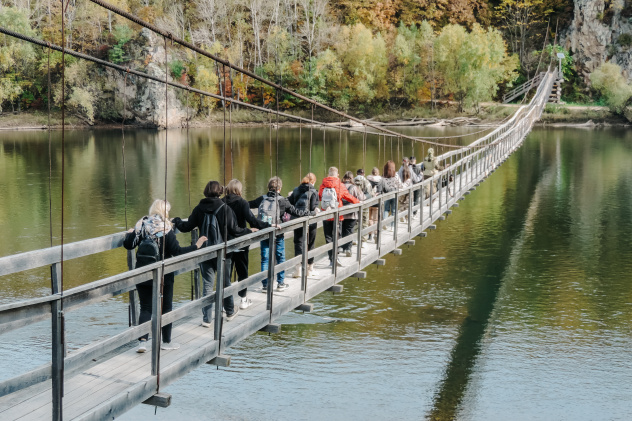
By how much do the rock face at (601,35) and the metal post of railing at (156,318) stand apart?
2717 inches

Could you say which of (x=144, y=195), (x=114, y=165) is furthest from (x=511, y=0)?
(x=144, y=195)

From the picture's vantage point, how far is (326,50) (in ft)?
231

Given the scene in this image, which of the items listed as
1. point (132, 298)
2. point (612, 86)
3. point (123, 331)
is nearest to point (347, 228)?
point (132, 298)

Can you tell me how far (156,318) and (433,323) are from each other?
38.6 ft

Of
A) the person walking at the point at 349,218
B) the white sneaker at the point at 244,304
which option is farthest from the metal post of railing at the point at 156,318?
the person walking at the point at 349,218

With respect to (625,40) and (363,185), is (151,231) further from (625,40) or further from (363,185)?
(625,40)

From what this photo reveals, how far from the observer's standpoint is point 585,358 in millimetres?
14766

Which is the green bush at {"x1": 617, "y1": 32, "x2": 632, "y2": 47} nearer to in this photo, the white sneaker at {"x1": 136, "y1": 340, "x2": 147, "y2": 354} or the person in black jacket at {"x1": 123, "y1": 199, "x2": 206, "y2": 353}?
the person in black jacket at {"x1": 123, "y1": 199, "x2": 206, "y2": 353}

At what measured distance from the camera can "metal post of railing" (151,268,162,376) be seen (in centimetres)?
570

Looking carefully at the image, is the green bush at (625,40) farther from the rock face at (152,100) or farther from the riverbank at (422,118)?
the rock face at (152,100)

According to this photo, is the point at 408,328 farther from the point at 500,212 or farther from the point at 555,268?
the point at 500,212

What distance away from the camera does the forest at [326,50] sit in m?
62.9

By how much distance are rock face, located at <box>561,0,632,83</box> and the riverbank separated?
22.9ft

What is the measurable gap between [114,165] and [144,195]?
405 inches
